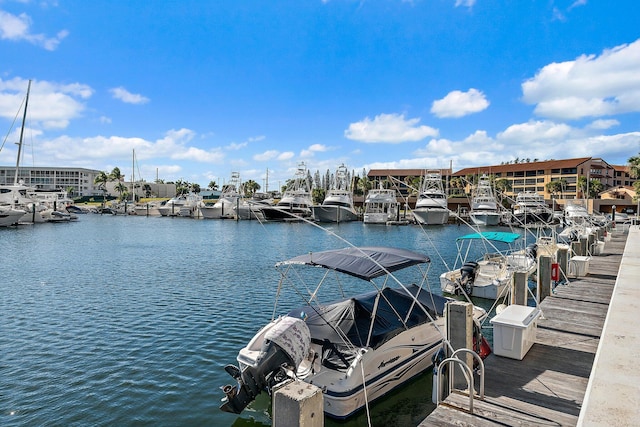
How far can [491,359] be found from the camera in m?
10.2

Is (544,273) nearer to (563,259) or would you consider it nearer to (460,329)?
(563,259)

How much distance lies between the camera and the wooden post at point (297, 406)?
223 inches

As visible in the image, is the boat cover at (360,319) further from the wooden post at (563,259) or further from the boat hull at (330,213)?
the boat hull at (330,213)

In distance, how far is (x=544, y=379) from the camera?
29.7 ft

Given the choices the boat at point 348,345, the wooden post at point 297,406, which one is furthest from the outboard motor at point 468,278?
the wooden post at point 297,406

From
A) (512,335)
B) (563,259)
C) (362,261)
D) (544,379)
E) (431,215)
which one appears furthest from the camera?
(431,215)

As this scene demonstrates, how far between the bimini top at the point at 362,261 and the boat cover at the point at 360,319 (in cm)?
87

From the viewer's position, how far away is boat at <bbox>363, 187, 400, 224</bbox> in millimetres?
107375

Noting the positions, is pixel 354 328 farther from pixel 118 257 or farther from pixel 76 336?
pixel 118 257

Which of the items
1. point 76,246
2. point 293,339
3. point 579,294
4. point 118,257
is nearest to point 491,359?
point 293,339

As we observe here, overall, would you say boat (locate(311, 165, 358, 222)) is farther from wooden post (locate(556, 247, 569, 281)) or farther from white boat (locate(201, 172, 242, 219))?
wooden post (locate(556, 247, 569, 281))

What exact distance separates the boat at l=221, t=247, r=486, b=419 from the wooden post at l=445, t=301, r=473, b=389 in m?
0.38

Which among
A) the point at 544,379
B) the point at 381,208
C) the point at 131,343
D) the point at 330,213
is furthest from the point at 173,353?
the point at 381,208

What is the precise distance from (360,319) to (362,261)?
1715 millimetres
